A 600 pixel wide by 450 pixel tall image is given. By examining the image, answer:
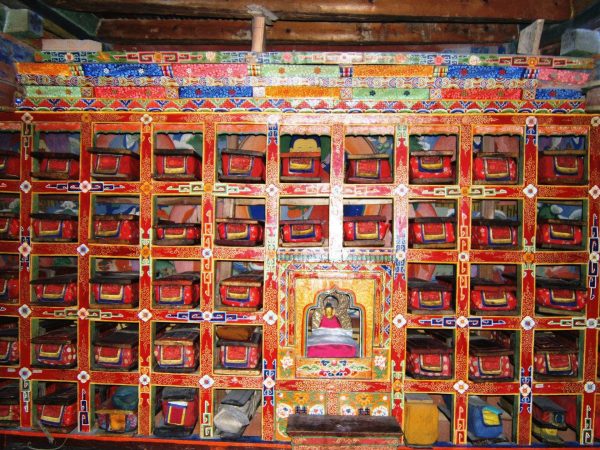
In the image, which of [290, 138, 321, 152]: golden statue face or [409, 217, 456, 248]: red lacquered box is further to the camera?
[290, 138, 321, 152]: golden statue face

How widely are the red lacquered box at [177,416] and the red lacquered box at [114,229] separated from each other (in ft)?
5.87

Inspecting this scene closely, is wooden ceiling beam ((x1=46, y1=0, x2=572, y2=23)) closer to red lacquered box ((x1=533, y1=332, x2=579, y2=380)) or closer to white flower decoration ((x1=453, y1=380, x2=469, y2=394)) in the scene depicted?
red lacquered box ((x1=533, y1=332, x2=579, y2=380))

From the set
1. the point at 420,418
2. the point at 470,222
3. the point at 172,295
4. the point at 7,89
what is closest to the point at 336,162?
the point at 470,222

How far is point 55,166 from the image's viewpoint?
4.34m

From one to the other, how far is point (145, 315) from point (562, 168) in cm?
484

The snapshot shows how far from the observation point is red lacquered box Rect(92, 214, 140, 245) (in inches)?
168

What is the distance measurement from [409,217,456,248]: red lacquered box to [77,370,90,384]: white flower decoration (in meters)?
3.88

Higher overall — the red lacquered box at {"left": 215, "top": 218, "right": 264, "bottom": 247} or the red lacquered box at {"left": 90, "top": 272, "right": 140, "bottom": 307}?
the red lacquered box at {"left": 215, "top": 218, "right": 264, "bottom": 247}

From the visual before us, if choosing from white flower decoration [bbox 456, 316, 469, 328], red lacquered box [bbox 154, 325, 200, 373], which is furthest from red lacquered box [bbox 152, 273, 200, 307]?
white flower decoration [bbox 456, 316, 469, 328]

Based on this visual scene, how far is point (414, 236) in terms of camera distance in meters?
4.25

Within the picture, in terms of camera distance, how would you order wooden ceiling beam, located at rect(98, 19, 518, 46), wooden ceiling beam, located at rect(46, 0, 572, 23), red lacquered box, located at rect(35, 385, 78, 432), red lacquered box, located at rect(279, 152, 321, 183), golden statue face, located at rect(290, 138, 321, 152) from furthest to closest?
1. golden statue face, located at rect(290, 138, 321, 152)
2. wooden ceiling beam, located at rect(98, 19, 518, 46)
3. red lacquered box, located at rect(279, 152, 321, 183)
4. red lacquered box, located at rect(35, 385, 78, 432)
5. wooden ceiling beam, located at rect(46, 0, 572, 23)

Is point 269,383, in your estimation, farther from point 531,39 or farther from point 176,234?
point 531,39

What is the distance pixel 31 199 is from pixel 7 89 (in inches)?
47.7

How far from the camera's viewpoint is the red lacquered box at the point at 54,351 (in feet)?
14.0
